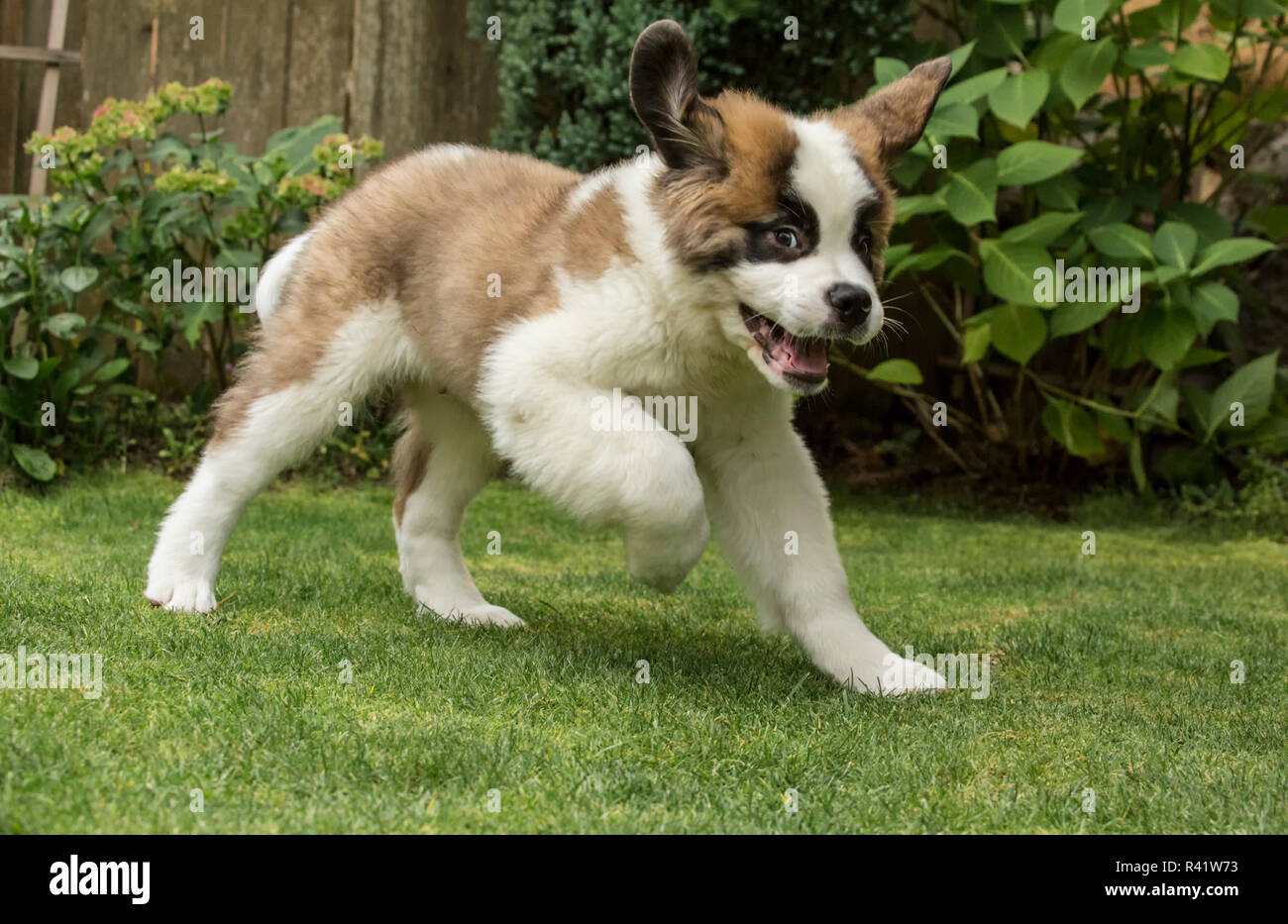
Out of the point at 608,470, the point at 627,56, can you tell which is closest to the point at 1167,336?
the point at 627,56

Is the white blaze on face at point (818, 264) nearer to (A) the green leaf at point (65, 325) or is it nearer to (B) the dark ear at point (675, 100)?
(B) the dark ear at point (675, 100)

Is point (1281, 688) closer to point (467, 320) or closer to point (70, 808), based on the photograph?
point (467, 320)

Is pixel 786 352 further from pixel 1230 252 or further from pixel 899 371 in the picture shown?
pixel 1230 252

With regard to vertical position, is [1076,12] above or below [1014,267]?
above

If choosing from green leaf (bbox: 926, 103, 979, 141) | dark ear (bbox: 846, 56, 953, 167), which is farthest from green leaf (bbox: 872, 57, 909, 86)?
dark ear (bbox: 846, 56, 953, 167)

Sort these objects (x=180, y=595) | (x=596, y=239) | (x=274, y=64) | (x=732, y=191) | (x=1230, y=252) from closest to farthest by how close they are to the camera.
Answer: (x=732, y=191), (x=596, y=239), (x=180, y=595), (x=1230, y=252), (x=274, y=64)

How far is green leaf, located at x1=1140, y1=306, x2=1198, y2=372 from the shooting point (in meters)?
6.77

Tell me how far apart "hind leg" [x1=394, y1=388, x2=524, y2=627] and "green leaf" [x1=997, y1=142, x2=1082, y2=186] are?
335cm

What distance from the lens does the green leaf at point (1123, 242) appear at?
678cm

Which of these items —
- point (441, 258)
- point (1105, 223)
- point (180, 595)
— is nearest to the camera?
point (441, 258)

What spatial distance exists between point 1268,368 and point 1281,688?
3501mm

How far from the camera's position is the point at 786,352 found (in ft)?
11.6

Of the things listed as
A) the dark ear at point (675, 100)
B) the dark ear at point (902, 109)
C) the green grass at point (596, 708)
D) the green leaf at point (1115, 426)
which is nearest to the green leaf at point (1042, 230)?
the green leaf at point (1115, 426)

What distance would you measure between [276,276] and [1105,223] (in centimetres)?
441
